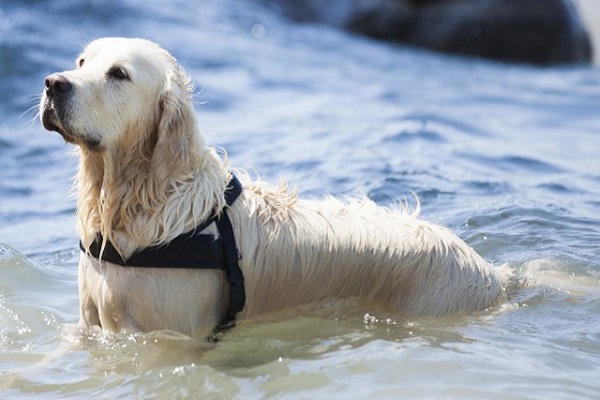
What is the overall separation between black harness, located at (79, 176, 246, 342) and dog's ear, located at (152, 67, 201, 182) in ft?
1.21

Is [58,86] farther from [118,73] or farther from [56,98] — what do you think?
[118,73]

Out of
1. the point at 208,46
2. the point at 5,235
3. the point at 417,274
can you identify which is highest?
the point at 208,46

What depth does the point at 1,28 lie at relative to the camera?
1647cm

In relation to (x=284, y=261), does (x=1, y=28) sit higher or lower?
higher

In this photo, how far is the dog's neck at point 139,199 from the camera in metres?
5.55

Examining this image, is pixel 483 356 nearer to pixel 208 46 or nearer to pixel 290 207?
pixel 290 207

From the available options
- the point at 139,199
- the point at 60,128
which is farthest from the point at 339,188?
the point at 60,128

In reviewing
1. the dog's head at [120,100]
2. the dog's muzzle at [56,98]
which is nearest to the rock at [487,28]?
the dog's head at [120,100]

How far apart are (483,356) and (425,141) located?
20.1ft

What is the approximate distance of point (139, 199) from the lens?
18.4ft

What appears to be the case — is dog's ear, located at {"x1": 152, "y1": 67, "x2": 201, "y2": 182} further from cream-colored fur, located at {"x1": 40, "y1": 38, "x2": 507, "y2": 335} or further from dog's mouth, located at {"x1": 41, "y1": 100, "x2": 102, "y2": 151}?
dog's mouth, located at {"x1": 41, "y1": 100, "x2": 102, "y2": 151}

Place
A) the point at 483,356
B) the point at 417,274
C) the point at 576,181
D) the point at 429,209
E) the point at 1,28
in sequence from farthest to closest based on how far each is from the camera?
the point at 1,28 → the point at 576,181 → the point at 429,209 → the point at 417,274 → the point at 483,356

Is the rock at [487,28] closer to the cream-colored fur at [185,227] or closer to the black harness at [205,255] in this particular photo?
the cream-colored fur at [185,227]

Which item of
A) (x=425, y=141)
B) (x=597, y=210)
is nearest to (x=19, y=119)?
(x=425, y=141)
